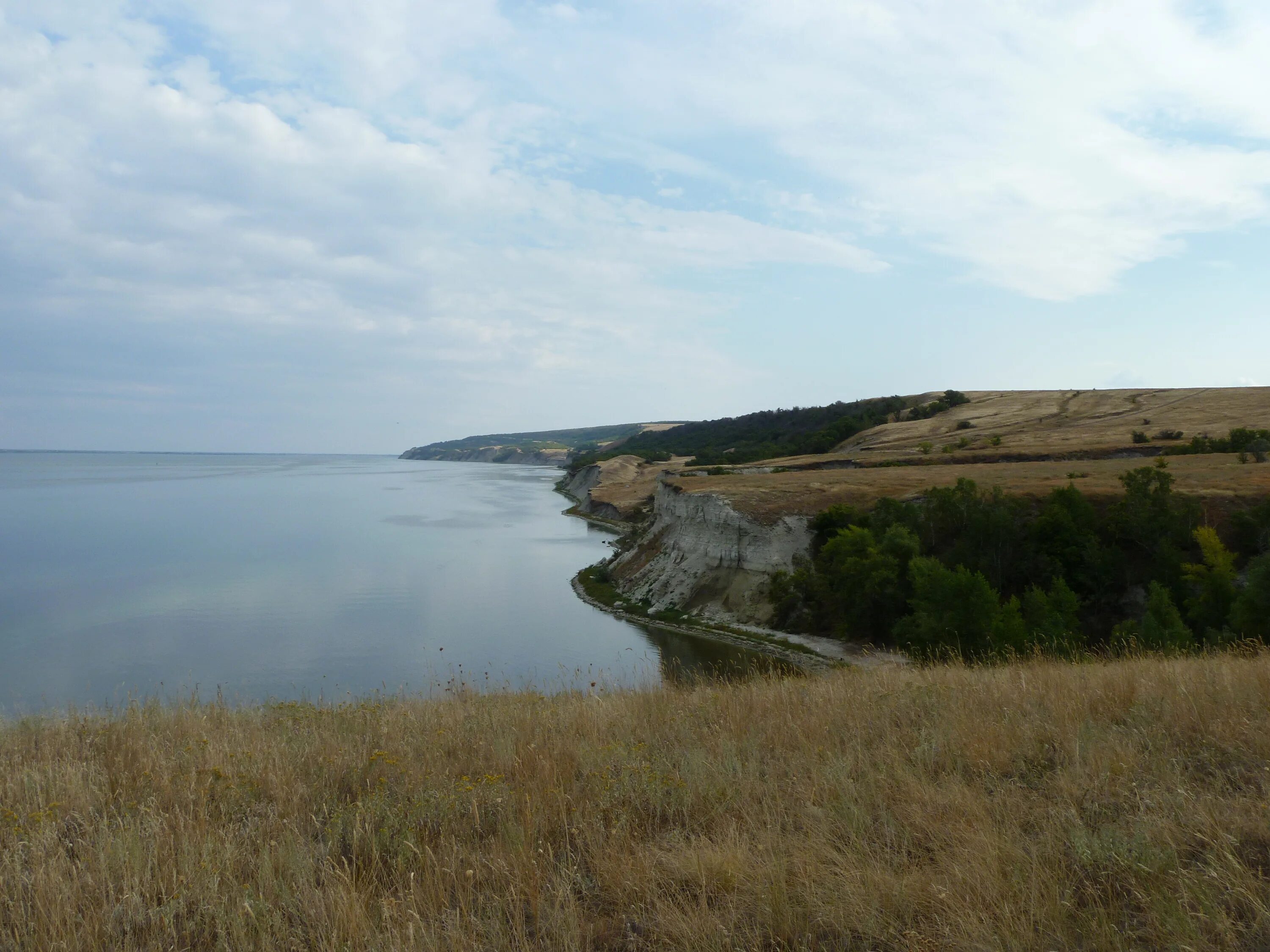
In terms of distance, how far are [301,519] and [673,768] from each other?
79.0 metres

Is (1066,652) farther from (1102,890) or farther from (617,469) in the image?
(617,469)

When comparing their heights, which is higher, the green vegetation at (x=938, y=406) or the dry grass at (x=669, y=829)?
the green vegetation at (x=938, y=406)

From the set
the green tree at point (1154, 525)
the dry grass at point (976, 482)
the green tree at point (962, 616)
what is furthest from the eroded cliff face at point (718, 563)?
the green tree at point (1154, 525)

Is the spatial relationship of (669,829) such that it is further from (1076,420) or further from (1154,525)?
(1076,420)

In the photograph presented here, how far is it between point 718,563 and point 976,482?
15349 millimetres

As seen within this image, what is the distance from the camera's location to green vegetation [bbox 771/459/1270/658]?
2286 centimetres

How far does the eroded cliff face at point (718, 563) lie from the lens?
122 ft

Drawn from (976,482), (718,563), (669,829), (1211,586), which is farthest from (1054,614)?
(669,829)

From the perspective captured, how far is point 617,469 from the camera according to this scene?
4429 inches

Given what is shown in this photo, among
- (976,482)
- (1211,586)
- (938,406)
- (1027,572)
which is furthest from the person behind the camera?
(938,406)

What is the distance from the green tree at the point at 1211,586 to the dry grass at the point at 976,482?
497 cm

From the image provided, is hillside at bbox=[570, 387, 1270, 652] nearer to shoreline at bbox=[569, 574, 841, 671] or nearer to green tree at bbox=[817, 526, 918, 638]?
green tree at bbox=[817, 526, 918, 638]

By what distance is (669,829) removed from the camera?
370cm

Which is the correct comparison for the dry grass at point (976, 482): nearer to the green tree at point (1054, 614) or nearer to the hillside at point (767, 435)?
the green tree at point (1054, 614)
